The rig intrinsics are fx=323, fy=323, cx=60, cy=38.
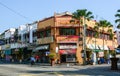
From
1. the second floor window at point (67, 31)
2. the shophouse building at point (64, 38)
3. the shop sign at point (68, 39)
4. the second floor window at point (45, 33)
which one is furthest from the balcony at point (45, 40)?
the second floor window at point (67, 31)

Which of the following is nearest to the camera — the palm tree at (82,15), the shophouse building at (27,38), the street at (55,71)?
the street at (55,71)

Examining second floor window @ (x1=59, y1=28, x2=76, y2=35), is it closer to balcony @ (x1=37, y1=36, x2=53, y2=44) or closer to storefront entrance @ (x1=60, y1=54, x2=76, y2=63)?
balcony @ (x1=37, y1=36, x2=53, y2=44)

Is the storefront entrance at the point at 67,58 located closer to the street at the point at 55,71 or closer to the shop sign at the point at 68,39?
the shop sign at the point at 68,39

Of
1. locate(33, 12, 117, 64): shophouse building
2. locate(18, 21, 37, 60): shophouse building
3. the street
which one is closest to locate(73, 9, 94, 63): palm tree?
locate(33, 12, 117, 64): shophouse building

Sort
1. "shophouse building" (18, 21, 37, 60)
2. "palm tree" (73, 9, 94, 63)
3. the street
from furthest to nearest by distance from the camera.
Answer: "shophouse building" (18, 21, 37, 60), "palm tree" (73, 9, 94, 63), the street

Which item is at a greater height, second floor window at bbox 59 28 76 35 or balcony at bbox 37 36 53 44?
second floor window at bbox 59 28 76 35

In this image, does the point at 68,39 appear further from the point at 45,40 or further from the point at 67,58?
the point at 45,40

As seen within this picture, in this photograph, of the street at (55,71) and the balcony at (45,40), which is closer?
the street at (55,71)

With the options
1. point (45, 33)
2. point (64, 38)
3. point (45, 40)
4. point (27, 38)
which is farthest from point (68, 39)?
point (27, 38)

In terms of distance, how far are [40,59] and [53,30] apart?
782 centimetres

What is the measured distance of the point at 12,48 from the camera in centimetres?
7850

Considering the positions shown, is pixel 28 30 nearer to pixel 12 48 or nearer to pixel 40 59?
pixel 40 59

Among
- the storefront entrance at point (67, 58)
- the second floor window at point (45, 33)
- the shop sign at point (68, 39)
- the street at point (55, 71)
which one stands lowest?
the street at point (55, 71)

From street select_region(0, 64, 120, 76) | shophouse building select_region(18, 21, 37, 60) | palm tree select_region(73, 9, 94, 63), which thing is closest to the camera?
street select_region(0, 64, 120, 76)
